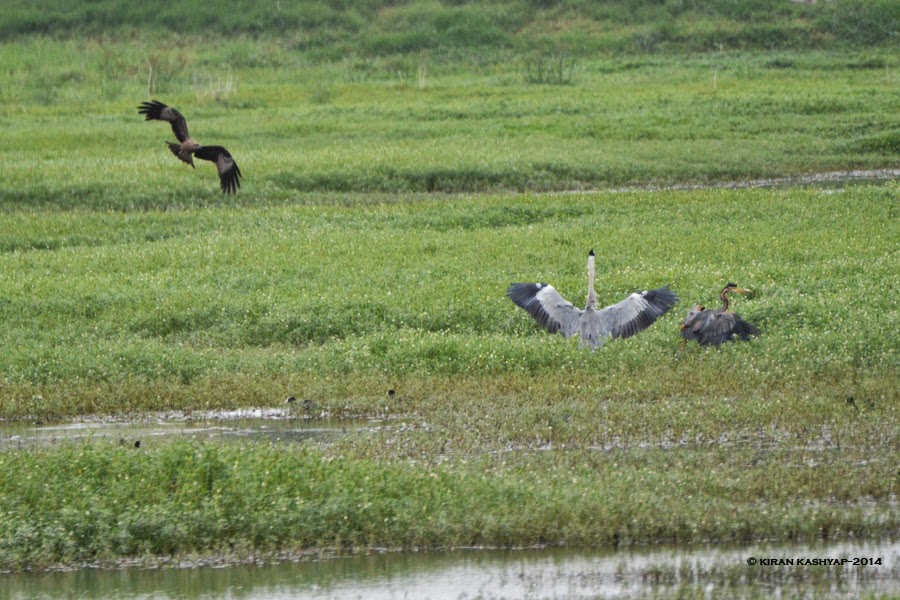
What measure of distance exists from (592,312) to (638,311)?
0.53m

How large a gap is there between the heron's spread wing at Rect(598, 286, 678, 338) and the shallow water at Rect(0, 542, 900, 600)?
4.45m

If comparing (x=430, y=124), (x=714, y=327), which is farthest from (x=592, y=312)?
(x=430, y=124)

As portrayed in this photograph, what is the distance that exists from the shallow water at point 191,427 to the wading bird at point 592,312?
92.3 inches

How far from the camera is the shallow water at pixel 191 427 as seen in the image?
39.1 ft

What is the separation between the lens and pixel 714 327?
523 inches

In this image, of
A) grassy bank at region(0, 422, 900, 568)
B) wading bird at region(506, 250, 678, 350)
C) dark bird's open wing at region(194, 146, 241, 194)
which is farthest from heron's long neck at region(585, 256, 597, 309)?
dark bird's open wing at region(194, 146, 241, 194)

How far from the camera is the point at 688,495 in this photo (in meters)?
9.37

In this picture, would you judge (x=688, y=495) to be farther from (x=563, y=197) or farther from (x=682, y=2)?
(x=682, y=2)

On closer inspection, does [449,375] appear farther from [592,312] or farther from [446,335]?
[592,312]

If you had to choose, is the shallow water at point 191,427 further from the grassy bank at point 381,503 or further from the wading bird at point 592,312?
the wading bird at point 592,312

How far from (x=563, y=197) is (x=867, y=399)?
474 inches

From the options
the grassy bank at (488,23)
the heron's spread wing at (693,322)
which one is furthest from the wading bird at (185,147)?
the grassy bank at (488,23)

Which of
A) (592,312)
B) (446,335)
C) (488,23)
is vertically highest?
(488,23)

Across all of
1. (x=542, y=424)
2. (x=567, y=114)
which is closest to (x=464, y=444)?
(x=542, y=424)
